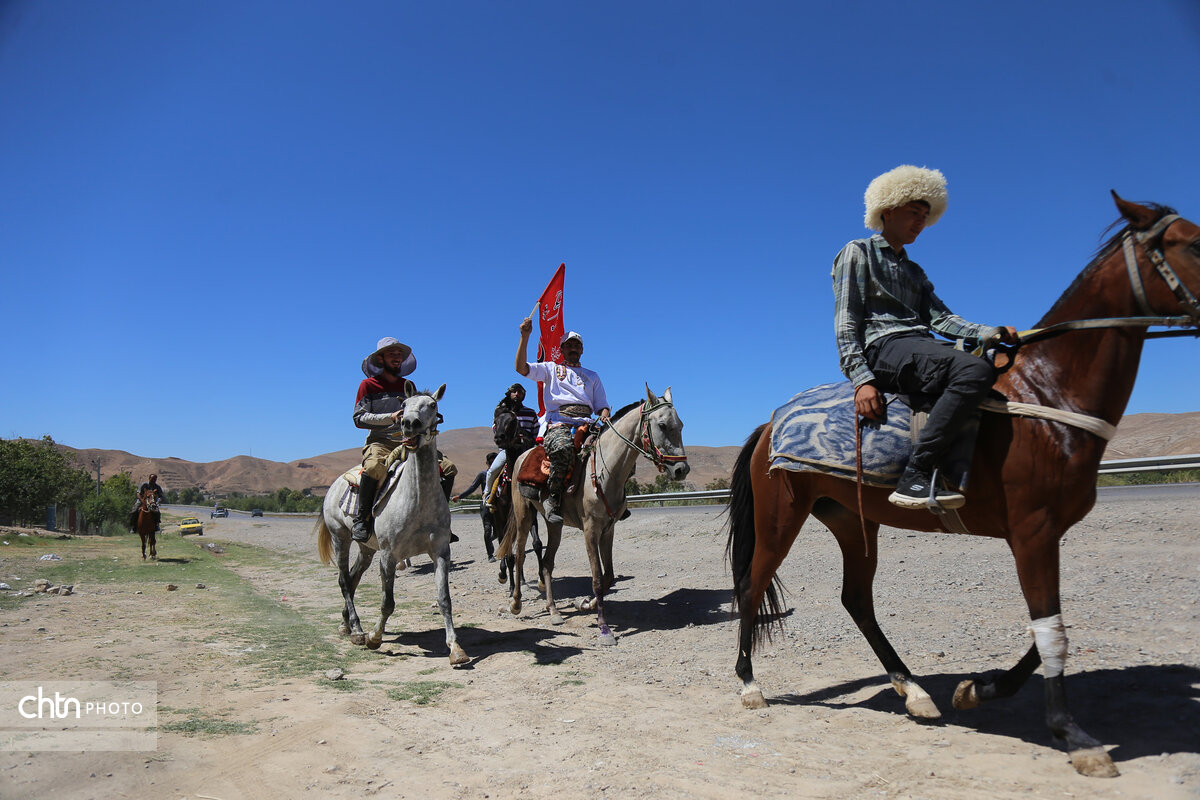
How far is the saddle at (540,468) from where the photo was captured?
9.05 m

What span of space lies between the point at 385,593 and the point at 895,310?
6.00 meters

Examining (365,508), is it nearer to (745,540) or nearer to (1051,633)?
(745,540)

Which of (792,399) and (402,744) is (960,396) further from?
(402,744)

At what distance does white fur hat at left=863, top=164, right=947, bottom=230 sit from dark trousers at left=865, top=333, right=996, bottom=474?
0.89 m

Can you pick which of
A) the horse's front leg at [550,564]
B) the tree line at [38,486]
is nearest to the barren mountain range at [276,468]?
the tree line at [38,486]

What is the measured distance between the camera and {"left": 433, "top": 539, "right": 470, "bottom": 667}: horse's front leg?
6.67 m

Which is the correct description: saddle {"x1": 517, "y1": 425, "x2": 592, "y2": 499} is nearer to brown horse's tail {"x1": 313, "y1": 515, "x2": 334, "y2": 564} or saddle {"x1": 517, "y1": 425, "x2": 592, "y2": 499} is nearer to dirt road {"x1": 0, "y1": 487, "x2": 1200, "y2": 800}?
dirt road {"x1": 0, "y1": 487, "x2": 1200, "y2": 800}

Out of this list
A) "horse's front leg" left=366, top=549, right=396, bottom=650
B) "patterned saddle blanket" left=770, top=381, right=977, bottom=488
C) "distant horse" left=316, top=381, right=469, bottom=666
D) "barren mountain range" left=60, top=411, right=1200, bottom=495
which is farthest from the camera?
"barren mountain range" left=60, top=411, right=1200, bottom=495

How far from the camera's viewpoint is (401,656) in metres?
7.23

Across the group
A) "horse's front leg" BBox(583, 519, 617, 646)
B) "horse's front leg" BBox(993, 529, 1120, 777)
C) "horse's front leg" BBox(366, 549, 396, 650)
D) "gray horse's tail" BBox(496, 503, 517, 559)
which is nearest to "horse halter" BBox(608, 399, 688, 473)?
"horse's front leg" BBox(583, 519, 617, 646)

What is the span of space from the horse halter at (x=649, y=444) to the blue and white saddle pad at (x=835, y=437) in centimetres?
305

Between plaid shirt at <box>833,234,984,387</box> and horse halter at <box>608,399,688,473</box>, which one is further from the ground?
plaid shirt at <box>833,234,984,387</box>

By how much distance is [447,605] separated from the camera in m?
7.17

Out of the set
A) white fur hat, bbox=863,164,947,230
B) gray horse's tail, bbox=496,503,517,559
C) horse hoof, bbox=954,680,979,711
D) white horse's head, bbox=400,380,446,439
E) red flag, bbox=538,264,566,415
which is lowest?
horse hoof, bbox=954,680,979,711
